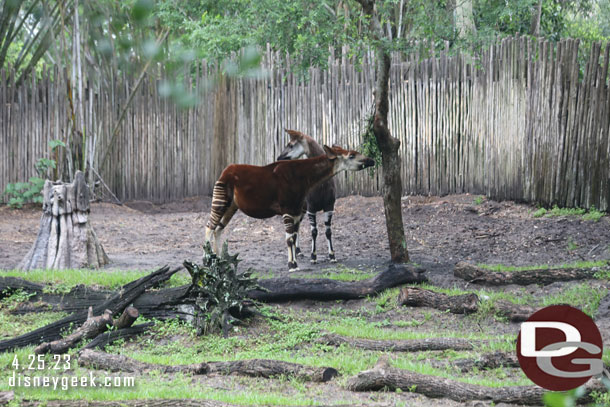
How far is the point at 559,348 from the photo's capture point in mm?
4930

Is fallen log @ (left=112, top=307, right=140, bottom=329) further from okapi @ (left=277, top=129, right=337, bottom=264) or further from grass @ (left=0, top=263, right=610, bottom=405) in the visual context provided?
okapi @ (left=277, top=129, right=337, bottom=264)

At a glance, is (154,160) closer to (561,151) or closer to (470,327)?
(561,151)

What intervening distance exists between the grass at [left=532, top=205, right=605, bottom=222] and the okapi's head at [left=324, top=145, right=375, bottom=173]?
311 cm

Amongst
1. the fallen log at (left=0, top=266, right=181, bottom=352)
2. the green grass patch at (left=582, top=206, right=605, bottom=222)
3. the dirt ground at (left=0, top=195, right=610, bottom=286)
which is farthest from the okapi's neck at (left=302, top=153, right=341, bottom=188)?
the green grass patch at (left=582, top=206, right=605, bottom=222)

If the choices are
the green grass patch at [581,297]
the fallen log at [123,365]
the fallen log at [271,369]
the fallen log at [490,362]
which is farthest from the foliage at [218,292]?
the green grass patch at [581,297]

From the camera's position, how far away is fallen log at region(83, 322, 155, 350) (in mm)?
→ 6070

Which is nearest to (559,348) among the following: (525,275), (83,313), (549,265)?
(525,275)

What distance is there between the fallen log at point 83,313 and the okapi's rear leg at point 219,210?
181 cm

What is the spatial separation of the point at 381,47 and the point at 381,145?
116cm

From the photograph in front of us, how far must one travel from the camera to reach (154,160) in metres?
15.8

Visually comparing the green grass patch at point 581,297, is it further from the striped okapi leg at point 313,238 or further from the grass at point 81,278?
the grass at point 81,278

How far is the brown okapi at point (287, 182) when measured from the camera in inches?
339

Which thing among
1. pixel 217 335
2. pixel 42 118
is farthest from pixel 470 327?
pixel 42 118

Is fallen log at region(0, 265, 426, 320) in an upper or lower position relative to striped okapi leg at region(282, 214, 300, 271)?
lower
